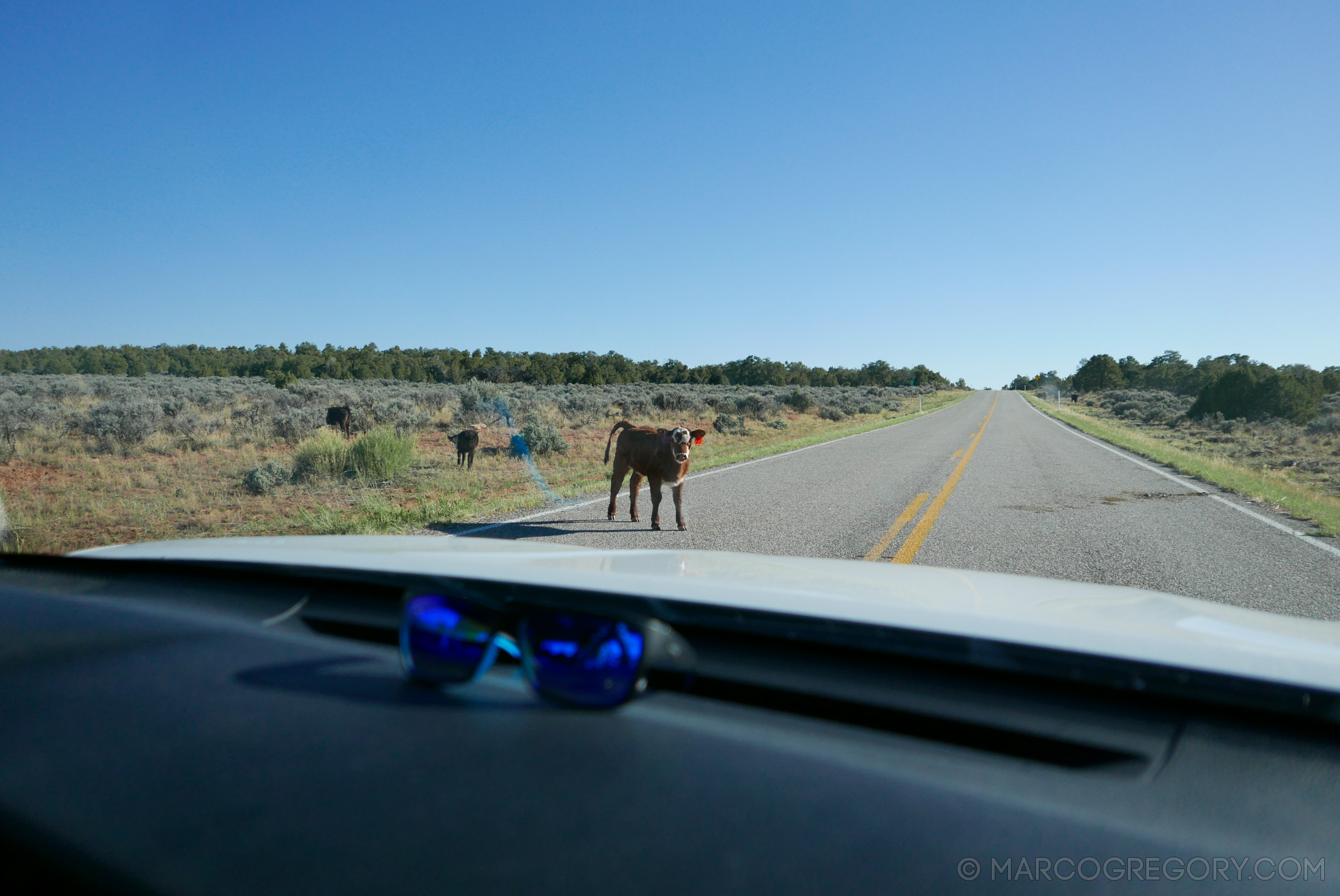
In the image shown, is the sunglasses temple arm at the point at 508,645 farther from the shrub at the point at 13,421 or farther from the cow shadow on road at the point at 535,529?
the shrub at the point at 13,421

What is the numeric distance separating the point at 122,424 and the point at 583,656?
18.6 metres

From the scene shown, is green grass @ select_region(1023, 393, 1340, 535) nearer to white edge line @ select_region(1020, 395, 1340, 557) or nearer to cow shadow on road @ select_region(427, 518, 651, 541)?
white edge line @ select_region(1020, 395, 1340, 557)

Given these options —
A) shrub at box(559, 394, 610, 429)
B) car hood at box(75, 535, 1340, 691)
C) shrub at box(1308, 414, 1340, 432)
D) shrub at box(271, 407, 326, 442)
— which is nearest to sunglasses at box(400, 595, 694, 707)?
car hood at box(75, 535, 1340, 691)

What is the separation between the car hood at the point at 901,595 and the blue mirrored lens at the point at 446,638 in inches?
9.5

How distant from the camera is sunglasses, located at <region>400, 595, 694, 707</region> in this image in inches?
50.2

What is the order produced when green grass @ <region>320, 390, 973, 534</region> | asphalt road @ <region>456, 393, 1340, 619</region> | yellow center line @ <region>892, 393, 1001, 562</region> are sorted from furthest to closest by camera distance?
green grass @ <region>320, 390, 973, 534</region>, yellow center line @ <region>892, 393, 1001, 562</region>, asphalt road @ <region>456, 393, 1340, 619</region>

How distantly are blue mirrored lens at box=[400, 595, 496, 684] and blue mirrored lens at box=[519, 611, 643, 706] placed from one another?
16 cm

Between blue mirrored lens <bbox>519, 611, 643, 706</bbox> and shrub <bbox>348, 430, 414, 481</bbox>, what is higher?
blue mirrored lens <bbox>519, 611, 643, 706</bbox>

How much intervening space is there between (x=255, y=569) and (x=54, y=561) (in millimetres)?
1170

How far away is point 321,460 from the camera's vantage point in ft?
40.3

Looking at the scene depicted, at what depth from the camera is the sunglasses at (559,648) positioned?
1274mm

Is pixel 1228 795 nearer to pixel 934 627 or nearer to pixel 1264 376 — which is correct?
pixel 934 627

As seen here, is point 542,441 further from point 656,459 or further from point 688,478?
point 656,459

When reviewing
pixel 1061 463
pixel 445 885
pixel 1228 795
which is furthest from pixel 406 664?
pixel 1061 463
